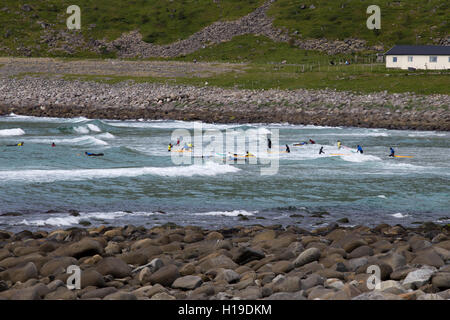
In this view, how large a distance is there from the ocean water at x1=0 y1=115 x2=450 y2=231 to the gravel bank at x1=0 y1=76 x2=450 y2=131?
41.2 feet

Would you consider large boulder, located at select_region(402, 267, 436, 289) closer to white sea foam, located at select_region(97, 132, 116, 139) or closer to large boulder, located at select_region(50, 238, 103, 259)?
large boulder, located at select_region(50, 238, 103, 259)

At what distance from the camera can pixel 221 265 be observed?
14.7m

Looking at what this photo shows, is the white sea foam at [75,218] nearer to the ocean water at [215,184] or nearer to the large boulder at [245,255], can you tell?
the ocean water at [215,184]

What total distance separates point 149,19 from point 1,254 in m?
131

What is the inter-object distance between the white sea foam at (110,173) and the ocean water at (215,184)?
0.19 ft

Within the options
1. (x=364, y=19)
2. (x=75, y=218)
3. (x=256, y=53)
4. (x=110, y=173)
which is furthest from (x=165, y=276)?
(x=364, y=19)

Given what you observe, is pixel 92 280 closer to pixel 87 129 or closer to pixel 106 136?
pixel 106 136

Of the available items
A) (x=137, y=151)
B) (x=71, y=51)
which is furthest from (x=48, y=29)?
(x=137, y=151)

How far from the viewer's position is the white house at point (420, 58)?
304 feet

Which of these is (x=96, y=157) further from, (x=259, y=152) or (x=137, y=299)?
(x=137, y=299)

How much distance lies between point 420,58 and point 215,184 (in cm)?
7126

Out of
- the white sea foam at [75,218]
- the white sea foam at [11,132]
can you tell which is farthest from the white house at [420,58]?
the white sea foam at [75,218]

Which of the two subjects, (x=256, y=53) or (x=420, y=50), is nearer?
(x=420, y=50)
